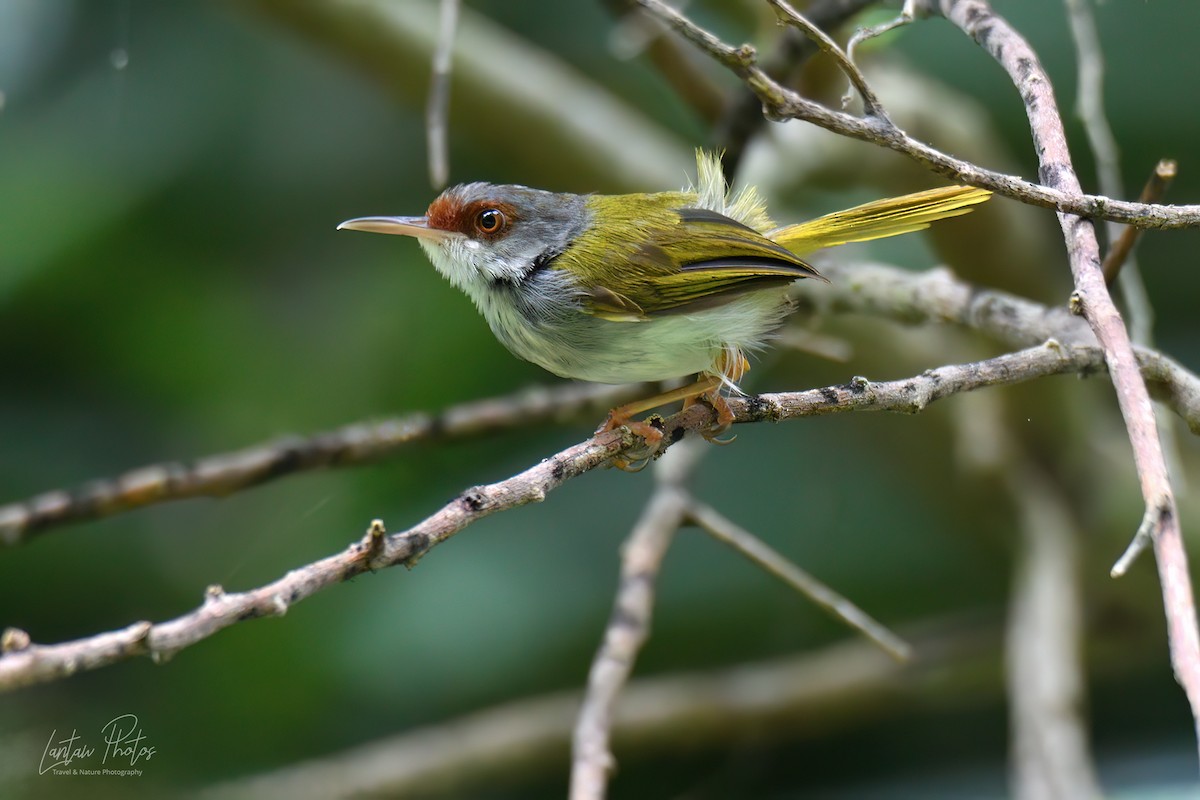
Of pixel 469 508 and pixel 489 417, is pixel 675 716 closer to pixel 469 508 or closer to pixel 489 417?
pixel 489 417

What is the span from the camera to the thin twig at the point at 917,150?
1.51m

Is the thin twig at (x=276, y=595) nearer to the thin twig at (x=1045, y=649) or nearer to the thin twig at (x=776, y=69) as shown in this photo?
the thin twig at (x=776, y=69)

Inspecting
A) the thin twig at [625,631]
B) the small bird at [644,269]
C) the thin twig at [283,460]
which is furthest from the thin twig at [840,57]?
the thin twig at [283,460]

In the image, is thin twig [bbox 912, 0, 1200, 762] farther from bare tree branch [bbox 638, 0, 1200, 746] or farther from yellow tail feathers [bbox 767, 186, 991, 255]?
yellow tail feathers [bbox 767, 186, 991, 255]

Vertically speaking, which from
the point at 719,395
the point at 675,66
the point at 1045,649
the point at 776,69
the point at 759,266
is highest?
the point at 675,66

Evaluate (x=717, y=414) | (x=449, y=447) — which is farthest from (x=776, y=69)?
(x=449, y=447)

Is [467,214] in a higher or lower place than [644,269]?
higher

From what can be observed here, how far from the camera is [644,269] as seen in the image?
8.36 feet

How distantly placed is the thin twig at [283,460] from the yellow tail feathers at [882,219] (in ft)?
3.08

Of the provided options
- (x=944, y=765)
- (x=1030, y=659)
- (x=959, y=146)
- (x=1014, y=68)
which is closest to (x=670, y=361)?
(x=1014, y=68)

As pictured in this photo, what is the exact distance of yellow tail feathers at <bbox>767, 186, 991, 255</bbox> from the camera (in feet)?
7.93

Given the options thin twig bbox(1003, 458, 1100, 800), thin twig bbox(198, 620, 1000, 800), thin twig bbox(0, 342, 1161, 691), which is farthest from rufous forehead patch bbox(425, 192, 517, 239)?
thin twig bbox(1003, 458, 1100, 800)

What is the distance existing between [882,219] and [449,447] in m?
1.72

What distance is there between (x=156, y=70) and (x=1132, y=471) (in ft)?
13.6
